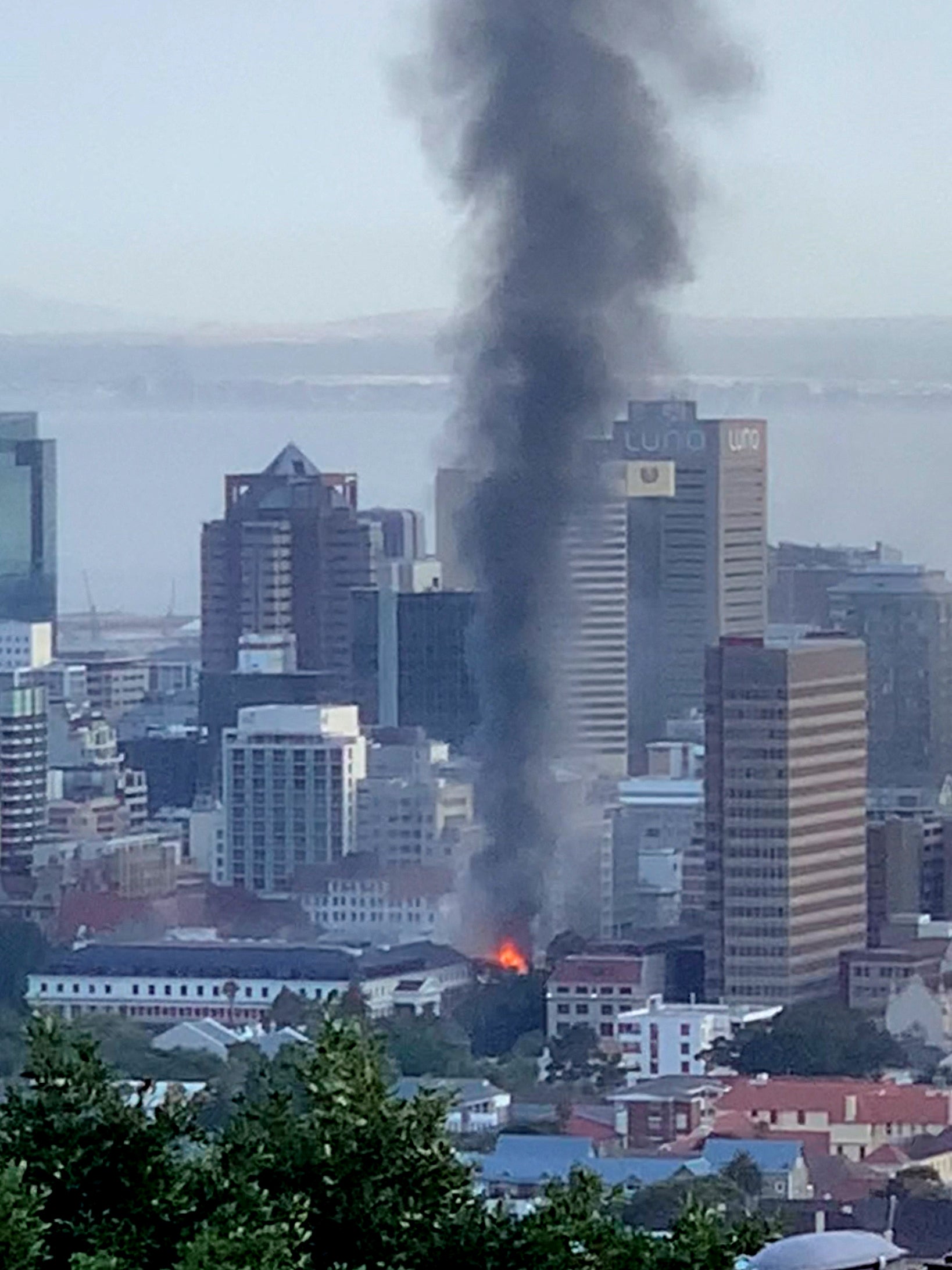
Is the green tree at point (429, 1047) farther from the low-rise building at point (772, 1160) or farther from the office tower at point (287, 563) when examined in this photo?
the office tower at point (287, 563)

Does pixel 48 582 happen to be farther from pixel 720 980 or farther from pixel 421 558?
pixel 720 980

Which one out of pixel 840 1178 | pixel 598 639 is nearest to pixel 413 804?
pixel 598 639

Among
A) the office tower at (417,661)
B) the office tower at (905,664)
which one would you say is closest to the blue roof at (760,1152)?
the office tower at (905,664)

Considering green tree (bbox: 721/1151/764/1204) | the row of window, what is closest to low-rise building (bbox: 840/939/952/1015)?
the row of window

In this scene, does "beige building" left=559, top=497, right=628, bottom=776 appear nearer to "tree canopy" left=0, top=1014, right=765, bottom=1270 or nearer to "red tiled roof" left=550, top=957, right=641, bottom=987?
"red tiled roof" left=550, top=957, right=641, bottom=987

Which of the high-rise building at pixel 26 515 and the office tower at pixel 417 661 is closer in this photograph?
the office tower at pixel 417 661
